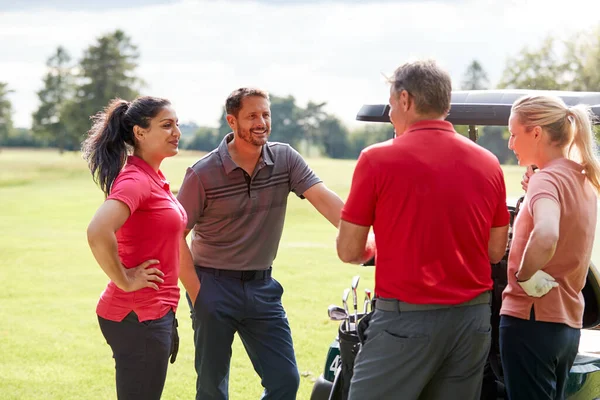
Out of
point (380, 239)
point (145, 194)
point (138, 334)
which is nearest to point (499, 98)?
point (380, 239)

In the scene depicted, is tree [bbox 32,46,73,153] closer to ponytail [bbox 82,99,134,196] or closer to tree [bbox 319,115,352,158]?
tree [bbox 319,115,352,158]

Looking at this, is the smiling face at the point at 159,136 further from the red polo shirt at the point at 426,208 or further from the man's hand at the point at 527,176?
the man's hand at the point at 527,176

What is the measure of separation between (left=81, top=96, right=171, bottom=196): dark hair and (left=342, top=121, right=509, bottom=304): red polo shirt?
126cm

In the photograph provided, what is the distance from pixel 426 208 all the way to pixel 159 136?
1.45 m

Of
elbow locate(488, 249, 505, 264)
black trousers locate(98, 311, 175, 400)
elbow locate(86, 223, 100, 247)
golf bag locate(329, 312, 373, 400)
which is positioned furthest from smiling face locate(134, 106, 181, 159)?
elbow locate(488, 249, 505, 264)

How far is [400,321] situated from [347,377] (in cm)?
64

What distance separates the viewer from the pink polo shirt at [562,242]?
10.5 ft

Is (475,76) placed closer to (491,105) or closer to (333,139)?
(333,139)

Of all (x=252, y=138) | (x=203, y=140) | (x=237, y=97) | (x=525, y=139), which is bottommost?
(x=203, y=140)

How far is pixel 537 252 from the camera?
3051mm

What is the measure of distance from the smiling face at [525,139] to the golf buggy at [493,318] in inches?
12.5

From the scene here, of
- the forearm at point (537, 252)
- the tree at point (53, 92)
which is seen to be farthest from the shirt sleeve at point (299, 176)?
the tree at point (53, 92)

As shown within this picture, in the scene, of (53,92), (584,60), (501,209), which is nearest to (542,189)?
(501,209)

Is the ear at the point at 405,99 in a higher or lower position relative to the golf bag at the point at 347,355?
higher
